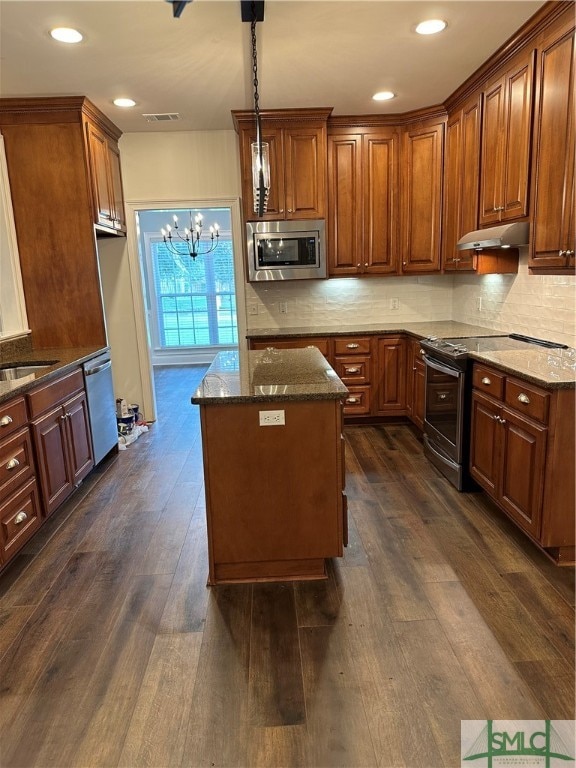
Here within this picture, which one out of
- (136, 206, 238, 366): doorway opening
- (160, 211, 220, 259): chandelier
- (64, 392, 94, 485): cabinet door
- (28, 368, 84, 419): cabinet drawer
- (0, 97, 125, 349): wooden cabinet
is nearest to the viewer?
(28, 368, 84, 419): cabinet drawer

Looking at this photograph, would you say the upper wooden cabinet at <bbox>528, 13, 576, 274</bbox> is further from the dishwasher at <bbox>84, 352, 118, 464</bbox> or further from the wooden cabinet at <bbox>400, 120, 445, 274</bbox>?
the dishwasher at <bbox>84, 352, 118, 464</bbox>

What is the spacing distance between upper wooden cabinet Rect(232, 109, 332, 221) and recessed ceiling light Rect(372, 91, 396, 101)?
42 centimetres

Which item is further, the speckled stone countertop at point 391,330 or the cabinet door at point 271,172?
the cabinet door at point 271,172

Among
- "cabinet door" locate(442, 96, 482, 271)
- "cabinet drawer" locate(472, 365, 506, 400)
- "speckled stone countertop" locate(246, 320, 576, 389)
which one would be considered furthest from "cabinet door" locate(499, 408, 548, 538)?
"cabinet door" locate(442, 96, 482, 271)

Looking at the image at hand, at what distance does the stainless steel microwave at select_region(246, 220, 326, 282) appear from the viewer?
439cm

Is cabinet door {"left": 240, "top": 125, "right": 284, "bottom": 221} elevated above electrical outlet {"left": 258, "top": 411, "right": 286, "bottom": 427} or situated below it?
above

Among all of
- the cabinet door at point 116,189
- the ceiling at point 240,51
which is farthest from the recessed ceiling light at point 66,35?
the cabinet door at point 116,189

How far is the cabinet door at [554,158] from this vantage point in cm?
256

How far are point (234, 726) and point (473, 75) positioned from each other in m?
4.10

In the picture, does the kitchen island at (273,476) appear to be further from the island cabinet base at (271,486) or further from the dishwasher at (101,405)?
the dishwasher at (101,405)

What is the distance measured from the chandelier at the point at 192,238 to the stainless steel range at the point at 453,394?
201 inches

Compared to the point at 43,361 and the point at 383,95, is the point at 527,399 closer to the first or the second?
the point at 383,95

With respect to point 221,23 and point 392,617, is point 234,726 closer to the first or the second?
point 392,617

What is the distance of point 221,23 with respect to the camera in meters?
2.65
